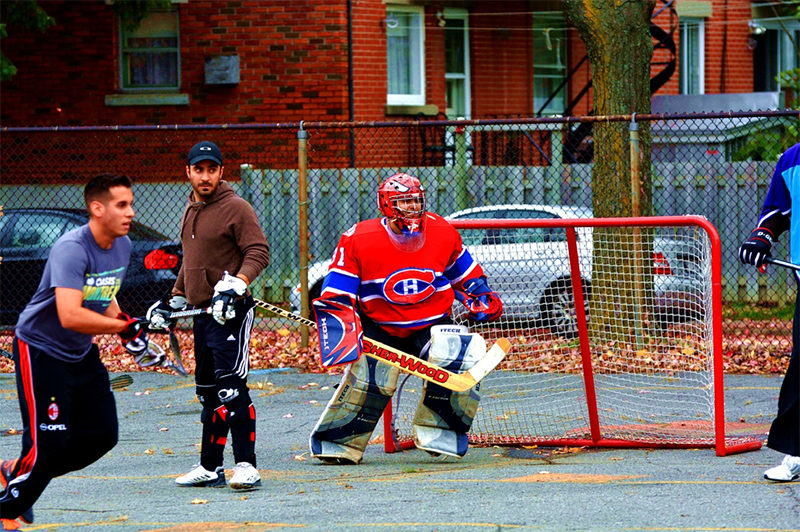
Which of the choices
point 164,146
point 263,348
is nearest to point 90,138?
point 164,146

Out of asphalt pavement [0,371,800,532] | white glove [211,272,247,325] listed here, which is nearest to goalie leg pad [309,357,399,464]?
asphalt pavement [0,371,800,532]

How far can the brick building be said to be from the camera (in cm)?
1584

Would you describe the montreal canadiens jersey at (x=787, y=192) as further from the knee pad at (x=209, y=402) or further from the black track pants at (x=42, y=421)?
the black track pants at (x=42, y=421)

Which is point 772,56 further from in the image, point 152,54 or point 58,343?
point 58,343

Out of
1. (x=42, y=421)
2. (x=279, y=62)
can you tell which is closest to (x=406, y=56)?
(x=279, y=62)

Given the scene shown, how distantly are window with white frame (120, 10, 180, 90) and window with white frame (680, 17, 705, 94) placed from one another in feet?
30.3

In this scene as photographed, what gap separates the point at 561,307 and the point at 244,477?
2.53 metres

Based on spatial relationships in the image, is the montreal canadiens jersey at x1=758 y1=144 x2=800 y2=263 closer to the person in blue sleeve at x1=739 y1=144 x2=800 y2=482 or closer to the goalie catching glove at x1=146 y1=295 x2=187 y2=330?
the person in blue sleeve at x1=739 y1=144 x2=800 y2=482

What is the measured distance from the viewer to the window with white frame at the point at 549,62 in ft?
60.7

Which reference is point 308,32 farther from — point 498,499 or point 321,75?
point 498,499

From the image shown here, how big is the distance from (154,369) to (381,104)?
7306 mm

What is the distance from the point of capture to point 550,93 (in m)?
19.2

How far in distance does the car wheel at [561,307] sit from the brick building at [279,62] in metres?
9.03

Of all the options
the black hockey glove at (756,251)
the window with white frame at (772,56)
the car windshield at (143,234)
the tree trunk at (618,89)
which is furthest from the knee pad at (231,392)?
the window with white frame at (772,56)
